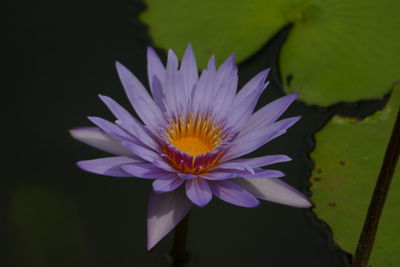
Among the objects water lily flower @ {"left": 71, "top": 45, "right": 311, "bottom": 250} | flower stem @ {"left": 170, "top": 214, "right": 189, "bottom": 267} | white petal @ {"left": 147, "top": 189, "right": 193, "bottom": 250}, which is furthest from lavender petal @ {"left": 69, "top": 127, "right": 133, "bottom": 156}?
flower stem @ {"left": 170, "top": 214, "right": 189, "bottom": 267}

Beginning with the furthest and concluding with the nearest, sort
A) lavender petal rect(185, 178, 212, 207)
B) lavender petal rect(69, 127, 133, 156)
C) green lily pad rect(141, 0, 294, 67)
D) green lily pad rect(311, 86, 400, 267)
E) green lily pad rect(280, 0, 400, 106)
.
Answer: green lily pad rect(141, 0, 294, 67) < green lily pad rect(280, 0, 400, 106) < green lily pad rect(311, 86, 400, 267) < lavender petal rect(69, 127, 133, 156) < lavender petal rect(185, 178, 212, 207)

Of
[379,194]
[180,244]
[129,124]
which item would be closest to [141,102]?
[129,124]

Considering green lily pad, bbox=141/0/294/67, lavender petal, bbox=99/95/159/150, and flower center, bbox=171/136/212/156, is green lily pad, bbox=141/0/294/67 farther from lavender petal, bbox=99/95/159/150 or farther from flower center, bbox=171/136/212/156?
lavender petal, bbox=99/95/159/150

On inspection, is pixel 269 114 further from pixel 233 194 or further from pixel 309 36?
pixel 309 36

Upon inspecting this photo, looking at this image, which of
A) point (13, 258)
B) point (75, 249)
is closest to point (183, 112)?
point (75, 249)

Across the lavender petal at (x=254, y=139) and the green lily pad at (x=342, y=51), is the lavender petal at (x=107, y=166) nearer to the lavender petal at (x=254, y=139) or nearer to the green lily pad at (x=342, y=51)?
the lavender petal at (x=254, y=139)

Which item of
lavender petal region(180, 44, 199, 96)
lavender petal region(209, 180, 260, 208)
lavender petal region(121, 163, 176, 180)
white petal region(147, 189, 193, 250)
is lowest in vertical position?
white petal region(147, 189, 193, 250)

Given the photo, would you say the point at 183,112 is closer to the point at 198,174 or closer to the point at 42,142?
the point at 198,174
